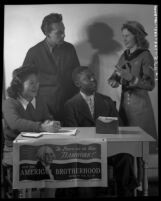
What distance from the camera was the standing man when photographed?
2.63 meters

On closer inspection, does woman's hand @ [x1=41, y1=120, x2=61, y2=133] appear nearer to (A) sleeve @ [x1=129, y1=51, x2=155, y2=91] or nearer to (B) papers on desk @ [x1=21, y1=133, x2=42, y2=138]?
(B) papers on desk @ [x1=21, y1=133, x2=42, y2=138]

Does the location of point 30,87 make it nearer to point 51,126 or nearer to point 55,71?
point 55,71

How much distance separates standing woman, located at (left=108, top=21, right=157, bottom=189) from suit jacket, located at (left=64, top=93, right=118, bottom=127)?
0.37 feet

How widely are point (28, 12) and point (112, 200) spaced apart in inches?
69.7

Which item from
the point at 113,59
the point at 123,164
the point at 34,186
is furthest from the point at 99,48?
the point at 34,186

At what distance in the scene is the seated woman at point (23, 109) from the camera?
2590mm

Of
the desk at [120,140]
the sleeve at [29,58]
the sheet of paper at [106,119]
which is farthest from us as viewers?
the sleeve at [29,58]

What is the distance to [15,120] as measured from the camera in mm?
2598

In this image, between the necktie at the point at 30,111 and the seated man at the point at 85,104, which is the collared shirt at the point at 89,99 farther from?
the necktie at the point at 30,111

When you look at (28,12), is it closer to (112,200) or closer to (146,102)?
(146,102)

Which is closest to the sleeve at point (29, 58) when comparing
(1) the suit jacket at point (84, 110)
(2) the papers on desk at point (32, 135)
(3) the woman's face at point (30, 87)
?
(3) the woman's face at point (30, 87)

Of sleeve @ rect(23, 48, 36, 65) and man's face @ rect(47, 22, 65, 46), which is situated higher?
man's face @ rect(47, 22, 65, 46)

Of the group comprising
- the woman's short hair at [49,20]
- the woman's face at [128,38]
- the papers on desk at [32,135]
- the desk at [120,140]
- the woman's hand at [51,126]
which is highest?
the woman's short hair at [49,20]

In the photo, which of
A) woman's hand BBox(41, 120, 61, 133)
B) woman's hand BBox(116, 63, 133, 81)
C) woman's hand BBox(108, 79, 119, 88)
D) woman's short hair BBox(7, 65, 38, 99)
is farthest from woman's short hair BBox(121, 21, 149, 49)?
woman's hand BBox(41, 120, 61, 133)
